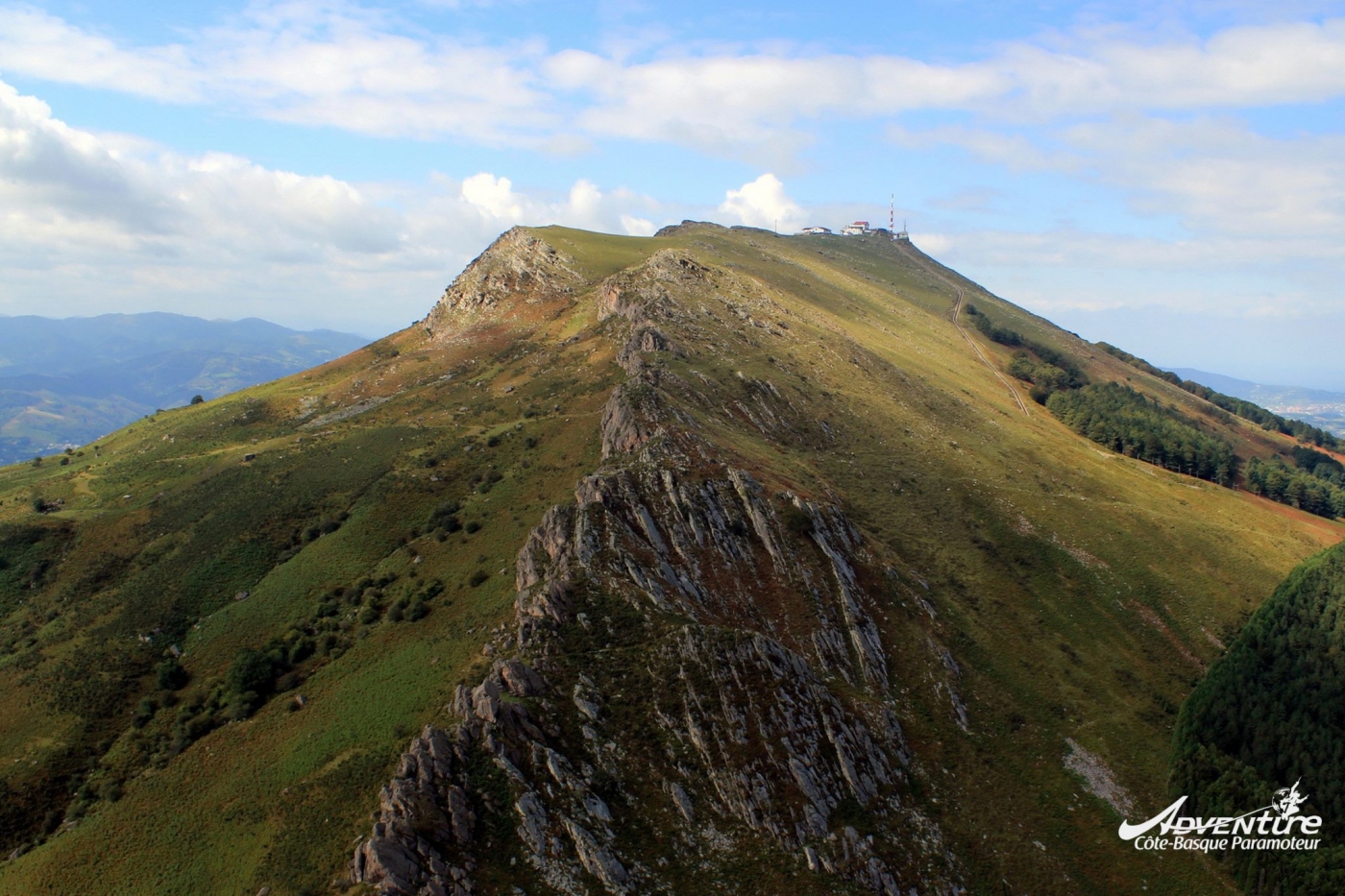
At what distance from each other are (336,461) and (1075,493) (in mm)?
100075

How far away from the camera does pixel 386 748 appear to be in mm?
42344

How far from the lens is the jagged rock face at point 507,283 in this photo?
137250mm

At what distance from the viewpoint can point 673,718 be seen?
46594 millimetres

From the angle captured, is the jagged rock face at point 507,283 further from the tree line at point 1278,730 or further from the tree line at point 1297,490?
the tree line at point 1297,490

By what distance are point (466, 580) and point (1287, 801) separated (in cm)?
6896

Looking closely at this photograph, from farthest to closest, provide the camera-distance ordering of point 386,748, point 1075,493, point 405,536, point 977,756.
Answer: point 1075,493 → point 405,536 → point 977,756 → point 386,748

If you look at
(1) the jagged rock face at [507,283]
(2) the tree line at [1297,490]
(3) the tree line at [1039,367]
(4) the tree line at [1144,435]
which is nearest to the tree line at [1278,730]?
(4) the tree line at [1144,435]

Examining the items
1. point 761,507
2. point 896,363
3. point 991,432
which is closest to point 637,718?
point 761,507

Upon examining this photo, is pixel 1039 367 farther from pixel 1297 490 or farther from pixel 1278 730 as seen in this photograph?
pixel 1278 730

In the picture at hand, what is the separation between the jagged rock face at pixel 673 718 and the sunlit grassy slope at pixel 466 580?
369cm

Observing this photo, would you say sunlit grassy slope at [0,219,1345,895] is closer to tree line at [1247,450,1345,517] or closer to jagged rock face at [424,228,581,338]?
jagged rock face at [424,228,581,338]

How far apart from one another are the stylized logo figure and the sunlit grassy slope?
7552 millimetres

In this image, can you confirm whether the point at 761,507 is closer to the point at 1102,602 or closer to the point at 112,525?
the point at 1102,602

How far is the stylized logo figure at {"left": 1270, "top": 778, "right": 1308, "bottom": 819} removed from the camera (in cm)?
5441
